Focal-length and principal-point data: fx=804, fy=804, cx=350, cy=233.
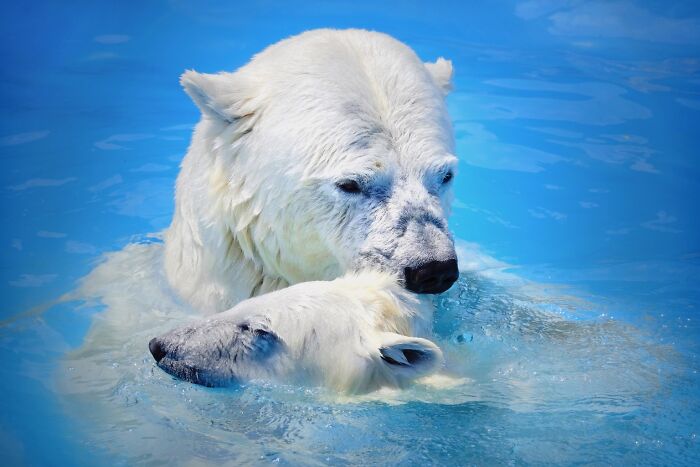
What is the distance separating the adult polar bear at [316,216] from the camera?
2.77 meters

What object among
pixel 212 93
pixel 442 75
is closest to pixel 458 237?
pixel 442 75

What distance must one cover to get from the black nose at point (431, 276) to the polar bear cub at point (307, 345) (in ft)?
0.29

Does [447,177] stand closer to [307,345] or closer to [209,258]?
[307,345]

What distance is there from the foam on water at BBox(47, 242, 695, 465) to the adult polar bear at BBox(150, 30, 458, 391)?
4.6 inches

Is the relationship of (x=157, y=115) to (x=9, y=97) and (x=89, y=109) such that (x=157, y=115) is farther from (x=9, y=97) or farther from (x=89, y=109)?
(x=9, y=97)

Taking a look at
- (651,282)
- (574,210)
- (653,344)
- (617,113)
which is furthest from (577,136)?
(653,344)

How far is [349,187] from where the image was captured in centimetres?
313

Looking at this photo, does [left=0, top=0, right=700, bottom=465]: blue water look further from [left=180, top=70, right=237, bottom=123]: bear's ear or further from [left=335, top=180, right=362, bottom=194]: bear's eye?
[left=180, top=70, right=237, bottom=123]: bear's ear

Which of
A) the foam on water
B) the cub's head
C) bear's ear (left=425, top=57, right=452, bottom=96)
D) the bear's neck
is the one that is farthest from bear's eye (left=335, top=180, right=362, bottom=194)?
bear's ear (left=425, top=57, right=452, bottom=96)

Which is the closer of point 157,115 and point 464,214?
point 464,214

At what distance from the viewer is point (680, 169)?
5.98 metres

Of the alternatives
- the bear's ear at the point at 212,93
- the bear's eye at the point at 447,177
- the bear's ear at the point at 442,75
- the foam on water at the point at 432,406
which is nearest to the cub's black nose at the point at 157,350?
the foam on water at the point at 432,406

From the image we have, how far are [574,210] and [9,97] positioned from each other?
475cm

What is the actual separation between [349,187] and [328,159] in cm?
14
